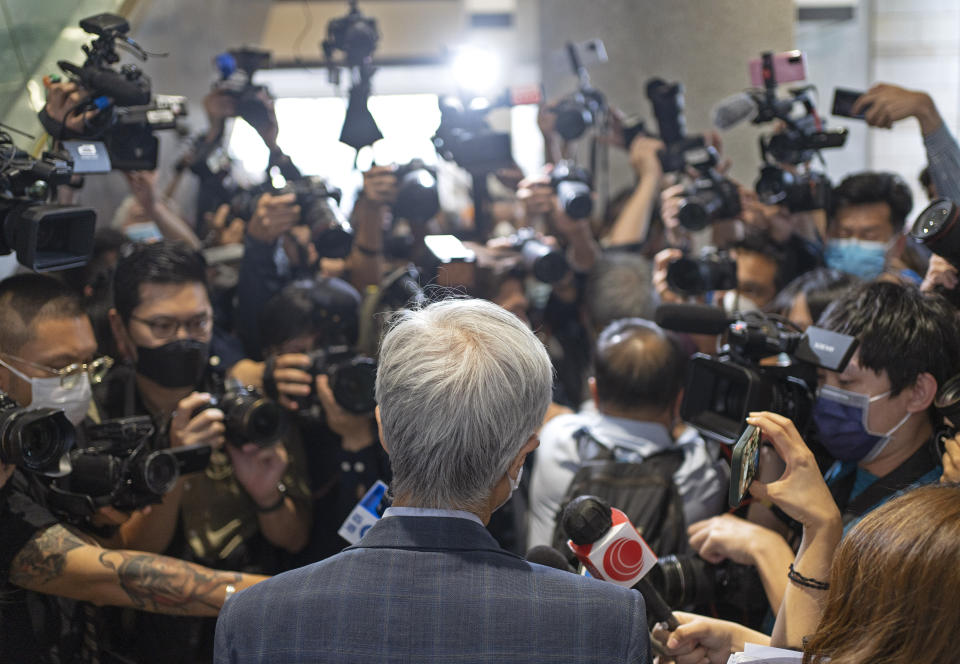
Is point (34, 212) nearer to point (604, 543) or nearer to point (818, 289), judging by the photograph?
point (604, 543)

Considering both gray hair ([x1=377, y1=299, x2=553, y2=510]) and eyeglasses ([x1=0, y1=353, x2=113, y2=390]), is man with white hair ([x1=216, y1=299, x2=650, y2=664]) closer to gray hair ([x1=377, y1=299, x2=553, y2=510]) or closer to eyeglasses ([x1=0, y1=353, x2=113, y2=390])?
gray hair ([x1=377, y1=299, x2=553, y2=510])

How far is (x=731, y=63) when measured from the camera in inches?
156

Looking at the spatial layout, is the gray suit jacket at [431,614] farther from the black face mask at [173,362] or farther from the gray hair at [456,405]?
the black face mask at [173,362]

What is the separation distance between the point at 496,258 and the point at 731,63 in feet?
5.57

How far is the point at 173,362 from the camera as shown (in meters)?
2.19

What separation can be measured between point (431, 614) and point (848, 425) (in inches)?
38.9

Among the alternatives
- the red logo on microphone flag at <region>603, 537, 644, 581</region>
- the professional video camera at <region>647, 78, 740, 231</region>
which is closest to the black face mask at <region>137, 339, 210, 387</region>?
the red logo on microphone flag at <region>603, 537, 644, 581</region>

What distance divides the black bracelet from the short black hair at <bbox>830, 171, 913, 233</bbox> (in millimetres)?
1795

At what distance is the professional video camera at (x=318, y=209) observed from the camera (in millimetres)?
2617

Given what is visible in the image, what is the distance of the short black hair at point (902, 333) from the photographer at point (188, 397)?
1.38 meters

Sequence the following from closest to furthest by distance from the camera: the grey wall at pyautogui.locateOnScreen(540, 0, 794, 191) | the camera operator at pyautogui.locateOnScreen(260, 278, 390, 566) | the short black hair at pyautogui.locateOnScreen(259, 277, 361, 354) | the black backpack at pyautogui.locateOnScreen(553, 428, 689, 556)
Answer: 1. the black backpack at pyautogui.locateOnScreen(553, 428, 689, 556)
2. the camera operator at pyautogui.locateOnScreen(260, 278, 390, 566)
3. the short black hair at pyautogui.locateOnScreen(259, 277, 361, 354)
4. the grey wall at pyautogui.locateOnScreen(540, 0, 794, 191)

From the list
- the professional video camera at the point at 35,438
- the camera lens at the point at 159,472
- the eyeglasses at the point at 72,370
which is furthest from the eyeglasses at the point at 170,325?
the professional video camera at the point at 35,438

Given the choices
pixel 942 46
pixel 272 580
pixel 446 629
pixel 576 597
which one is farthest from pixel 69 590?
pixel 942 46

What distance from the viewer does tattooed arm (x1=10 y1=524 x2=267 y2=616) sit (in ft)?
5.70
